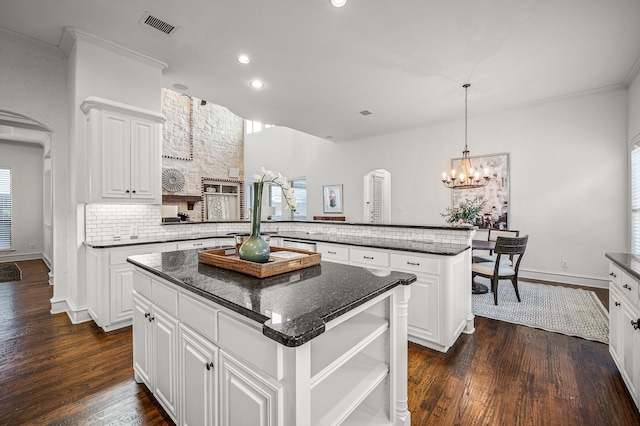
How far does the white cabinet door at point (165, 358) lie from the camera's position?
4.79ft

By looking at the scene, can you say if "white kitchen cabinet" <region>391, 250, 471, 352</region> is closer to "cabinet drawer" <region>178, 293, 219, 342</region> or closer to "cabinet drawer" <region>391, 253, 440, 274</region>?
"cabinet drawer" <region>391, 253, 440, 274</region>

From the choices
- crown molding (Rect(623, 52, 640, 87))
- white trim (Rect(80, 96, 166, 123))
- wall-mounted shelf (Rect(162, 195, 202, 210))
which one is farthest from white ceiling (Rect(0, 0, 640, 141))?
wall-mounted shelf (Rect(162, 195, 202, 210))

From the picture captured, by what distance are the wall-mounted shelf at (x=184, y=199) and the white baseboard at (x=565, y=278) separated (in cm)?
805

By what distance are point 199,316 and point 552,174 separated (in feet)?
18.6

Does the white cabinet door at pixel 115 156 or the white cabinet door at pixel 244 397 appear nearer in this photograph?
the white cabinet door at pixel 244 397

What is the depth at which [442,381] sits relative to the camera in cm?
203

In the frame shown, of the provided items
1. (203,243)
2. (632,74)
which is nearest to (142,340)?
(203,243)

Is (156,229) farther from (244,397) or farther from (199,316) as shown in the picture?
(244,397)

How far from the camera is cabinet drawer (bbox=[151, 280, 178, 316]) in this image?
56.4 inches

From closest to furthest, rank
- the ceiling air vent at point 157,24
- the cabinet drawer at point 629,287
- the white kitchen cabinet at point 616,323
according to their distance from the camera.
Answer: the cabinet drawer at point 629,287 < the white kitchen cabinet at point 616,323 < the ceiling air vent at point 157,24

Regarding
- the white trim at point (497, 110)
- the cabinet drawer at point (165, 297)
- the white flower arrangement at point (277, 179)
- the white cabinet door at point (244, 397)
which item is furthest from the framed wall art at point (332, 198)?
the white cabinet door at point (244, 397)

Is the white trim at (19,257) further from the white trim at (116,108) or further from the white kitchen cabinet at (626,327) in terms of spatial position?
the white kitchen cabinet at (626,327)

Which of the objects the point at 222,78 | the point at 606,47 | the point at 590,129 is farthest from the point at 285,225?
the point at 590,129

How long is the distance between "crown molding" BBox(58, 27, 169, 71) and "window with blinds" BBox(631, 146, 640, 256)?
6117mm
